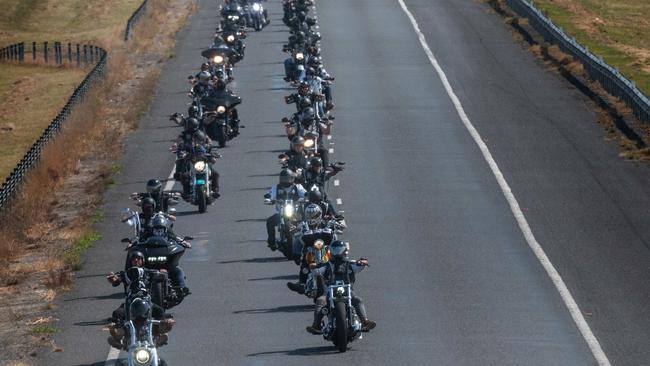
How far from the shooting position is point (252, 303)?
102 ft

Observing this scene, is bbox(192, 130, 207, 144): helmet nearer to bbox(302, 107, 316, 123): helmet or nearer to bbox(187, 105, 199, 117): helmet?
bbox(302, 107, 316, 123): helmet

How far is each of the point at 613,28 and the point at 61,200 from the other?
44.8 metres

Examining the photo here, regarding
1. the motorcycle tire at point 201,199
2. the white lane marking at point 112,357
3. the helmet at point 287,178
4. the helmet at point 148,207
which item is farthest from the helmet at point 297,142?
the white lane marking at point 112,357

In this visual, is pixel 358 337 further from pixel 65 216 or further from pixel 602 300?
pixel 65 216

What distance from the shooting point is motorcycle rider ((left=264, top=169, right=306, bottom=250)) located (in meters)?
34.6

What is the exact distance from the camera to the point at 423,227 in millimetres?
39000

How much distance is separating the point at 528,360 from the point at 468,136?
85.9 feet

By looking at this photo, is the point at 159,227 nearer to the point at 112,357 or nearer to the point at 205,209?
the point at 112,357

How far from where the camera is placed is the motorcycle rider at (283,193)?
113 ft

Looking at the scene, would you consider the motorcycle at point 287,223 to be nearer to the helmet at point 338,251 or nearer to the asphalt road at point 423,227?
the asphalt road at point 423,227

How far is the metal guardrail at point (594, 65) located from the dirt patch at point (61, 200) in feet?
50.7

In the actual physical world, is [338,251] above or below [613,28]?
above

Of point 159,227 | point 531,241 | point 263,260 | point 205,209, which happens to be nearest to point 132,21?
point 205,209

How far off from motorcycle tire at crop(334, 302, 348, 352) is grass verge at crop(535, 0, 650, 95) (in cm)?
3726
